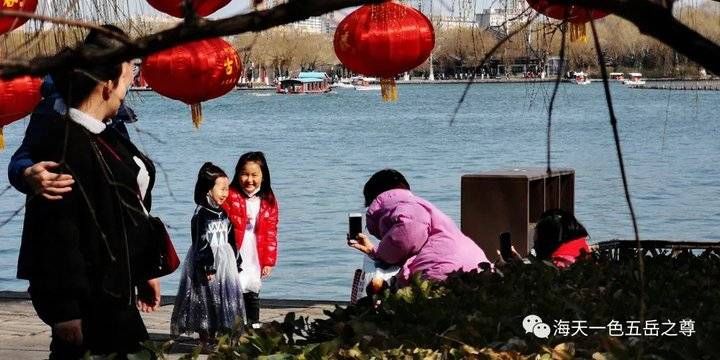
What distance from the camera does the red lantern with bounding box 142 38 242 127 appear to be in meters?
5.88

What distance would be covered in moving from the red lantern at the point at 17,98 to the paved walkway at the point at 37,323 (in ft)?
6.14

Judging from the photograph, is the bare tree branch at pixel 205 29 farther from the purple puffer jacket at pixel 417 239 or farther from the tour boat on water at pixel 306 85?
the tour boat on water at pixel 306 85

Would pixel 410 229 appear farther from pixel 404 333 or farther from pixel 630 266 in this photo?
pixel 404 333

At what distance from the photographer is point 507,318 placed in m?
3.75

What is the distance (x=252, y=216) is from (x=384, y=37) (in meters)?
1.96

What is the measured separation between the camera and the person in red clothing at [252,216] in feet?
25.2

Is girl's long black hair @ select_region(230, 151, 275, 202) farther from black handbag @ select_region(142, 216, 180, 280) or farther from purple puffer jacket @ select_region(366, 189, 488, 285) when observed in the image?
black handbag @ select_region(142, 216, 180, 280)

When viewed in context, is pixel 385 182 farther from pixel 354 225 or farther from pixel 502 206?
pixel 502 206

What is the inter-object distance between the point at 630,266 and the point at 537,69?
3.27 feet

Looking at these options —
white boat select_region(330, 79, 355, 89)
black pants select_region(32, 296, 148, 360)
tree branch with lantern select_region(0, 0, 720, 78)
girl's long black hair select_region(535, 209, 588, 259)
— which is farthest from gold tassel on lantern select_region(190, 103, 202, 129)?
white boat select_region(330, 79, 355, 89)

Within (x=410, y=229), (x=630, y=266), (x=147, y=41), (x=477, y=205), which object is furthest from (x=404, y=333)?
(x=477, y=205)

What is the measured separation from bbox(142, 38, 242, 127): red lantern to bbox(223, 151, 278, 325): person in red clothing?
1.44m

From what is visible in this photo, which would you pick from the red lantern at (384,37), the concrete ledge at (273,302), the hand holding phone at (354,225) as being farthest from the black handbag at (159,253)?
the concrete ledge at (273,302)

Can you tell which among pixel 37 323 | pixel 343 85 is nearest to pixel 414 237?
pixel 37 323
